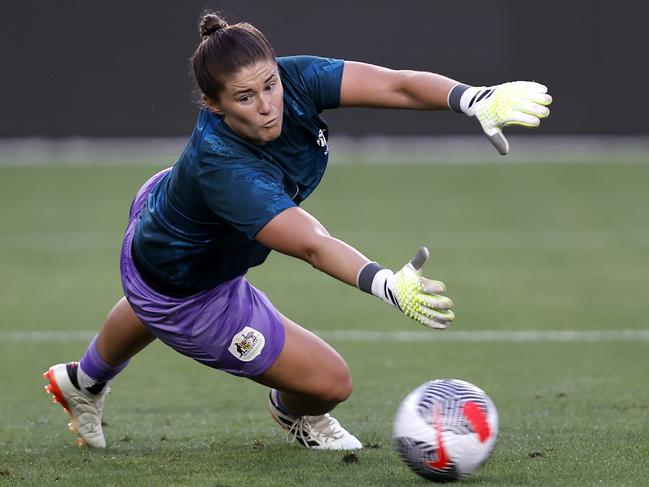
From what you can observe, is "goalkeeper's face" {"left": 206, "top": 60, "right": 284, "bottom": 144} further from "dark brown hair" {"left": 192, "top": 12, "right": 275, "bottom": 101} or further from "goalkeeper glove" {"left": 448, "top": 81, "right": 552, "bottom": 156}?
"goalkeeper glove" {"left": 448, "top": 81, "right": 552, "bottom": 156}

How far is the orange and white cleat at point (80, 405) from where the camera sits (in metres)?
5.27

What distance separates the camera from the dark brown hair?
4109mm

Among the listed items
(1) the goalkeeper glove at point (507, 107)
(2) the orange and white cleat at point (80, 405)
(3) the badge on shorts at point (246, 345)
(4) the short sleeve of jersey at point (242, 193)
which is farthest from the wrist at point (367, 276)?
→ (2) the orange and white cleat at point (80, 405)

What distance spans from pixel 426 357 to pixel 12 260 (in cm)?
526

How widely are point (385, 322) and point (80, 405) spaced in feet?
12.0

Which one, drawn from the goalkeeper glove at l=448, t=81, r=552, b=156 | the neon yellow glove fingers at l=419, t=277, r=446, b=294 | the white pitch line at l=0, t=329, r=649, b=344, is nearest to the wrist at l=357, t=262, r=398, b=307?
the neon yellow glove fingers at l=419, t=277, r=446, b=294

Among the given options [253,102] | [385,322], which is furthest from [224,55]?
[385,322]

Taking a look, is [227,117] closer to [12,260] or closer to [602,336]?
[602,336]

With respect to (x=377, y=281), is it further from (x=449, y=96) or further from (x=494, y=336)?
(x=494, y=336)

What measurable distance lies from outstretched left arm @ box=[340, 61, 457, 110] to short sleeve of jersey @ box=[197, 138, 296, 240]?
0.55 m

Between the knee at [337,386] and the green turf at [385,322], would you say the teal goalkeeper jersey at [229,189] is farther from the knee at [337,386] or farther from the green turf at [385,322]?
the green turf at [385,322]

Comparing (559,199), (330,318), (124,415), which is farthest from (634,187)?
(124,415)

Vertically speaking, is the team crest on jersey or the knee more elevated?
the team crest on jersey

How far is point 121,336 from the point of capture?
16.9 feet
